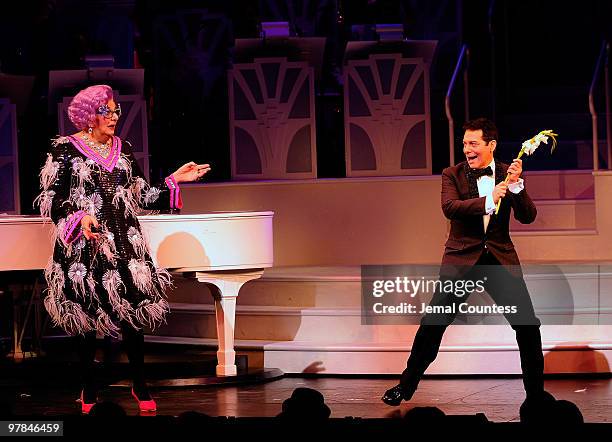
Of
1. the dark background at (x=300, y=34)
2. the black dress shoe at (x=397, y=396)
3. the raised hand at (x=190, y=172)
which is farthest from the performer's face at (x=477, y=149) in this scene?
the dark background at (x=300, y=34)

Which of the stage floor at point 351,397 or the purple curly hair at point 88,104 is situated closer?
the purple curly hair at point 88,104

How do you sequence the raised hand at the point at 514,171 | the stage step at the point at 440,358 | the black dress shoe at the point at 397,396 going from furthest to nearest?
the stage step at the point at 440,358 → the black dress shoe at the point at 397,396 → the raised hand at the point at 514,171

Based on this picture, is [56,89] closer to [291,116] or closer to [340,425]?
[291,116]

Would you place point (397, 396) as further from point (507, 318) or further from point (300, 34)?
point (300, 34)

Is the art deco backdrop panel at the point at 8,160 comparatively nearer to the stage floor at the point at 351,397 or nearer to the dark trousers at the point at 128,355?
the stage floor at the point at 351,397

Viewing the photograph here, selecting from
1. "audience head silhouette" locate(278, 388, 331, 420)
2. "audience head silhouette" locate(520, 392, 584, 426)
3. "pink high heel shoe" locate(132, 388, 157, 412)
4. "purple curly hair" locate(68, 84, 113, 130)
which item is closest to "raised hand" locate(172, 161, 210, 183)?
"purple curly hair" locate(68, 84, 113, 130)

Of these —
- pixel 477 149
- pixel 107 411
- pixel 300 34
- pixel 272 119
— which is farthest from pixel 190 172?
pixel 300 34

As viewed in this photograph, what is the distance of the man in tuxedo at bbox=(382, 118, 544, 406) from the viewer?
5574mm

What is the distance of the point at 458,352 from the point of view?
697 centimetres

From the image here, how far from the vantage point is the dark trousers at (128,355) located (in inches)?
231

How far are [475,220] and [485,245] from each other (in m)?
0.12

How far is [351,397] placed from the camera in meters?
6.32

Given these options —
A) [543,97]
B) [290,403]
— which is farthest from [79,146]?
[543,97]

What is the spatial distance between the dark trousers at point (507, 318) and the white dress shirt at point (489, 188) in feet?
0.58
